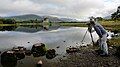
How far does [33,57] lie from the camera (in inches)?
1045

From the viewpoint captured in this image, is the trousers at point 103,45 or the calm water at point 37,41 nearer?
the trousers at point 103,45

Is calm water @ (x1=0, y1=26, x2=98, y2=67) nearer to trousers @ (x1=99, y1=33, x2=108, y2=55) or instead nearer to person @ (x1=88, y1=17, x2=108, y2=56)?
person @ (x1=88, y1=17, x2=108, y2=56)

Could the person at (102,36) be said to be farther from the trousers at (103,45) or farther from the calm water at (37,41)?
the calm water at (37,41)

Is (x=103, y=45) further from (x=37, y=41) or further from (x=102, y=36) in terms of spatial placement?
(x=37, y=41)

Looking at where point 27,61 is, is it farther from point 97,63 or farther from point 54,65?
point 97,63

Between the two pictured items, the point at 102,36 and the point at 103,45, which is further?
the point at 102,36

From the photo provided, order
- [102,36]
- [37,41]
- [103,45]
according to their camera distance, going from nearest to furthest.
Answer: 1. [103,45]
2. [102,36]
3. [37,41]

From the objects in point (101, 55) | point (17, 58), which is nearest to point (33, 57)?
point (17, 58)

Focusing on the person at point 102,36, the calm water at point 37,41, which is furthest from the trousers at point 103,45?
the calm water at point 37,41

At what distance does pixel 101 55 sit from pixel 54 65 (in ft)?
17.3

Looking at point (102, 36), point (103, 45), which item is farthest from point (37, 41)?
point (103, 45)

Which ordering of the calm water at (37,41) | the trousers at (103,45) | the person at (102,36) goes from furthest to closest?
the calm water at (37,41)
the person at (102,36)
the trousers at (103,45)

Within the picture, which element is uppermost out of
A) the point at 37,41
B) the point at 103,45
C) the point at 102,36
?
the point at 102,36

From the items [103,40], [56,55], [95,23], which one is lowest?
[56,55]
